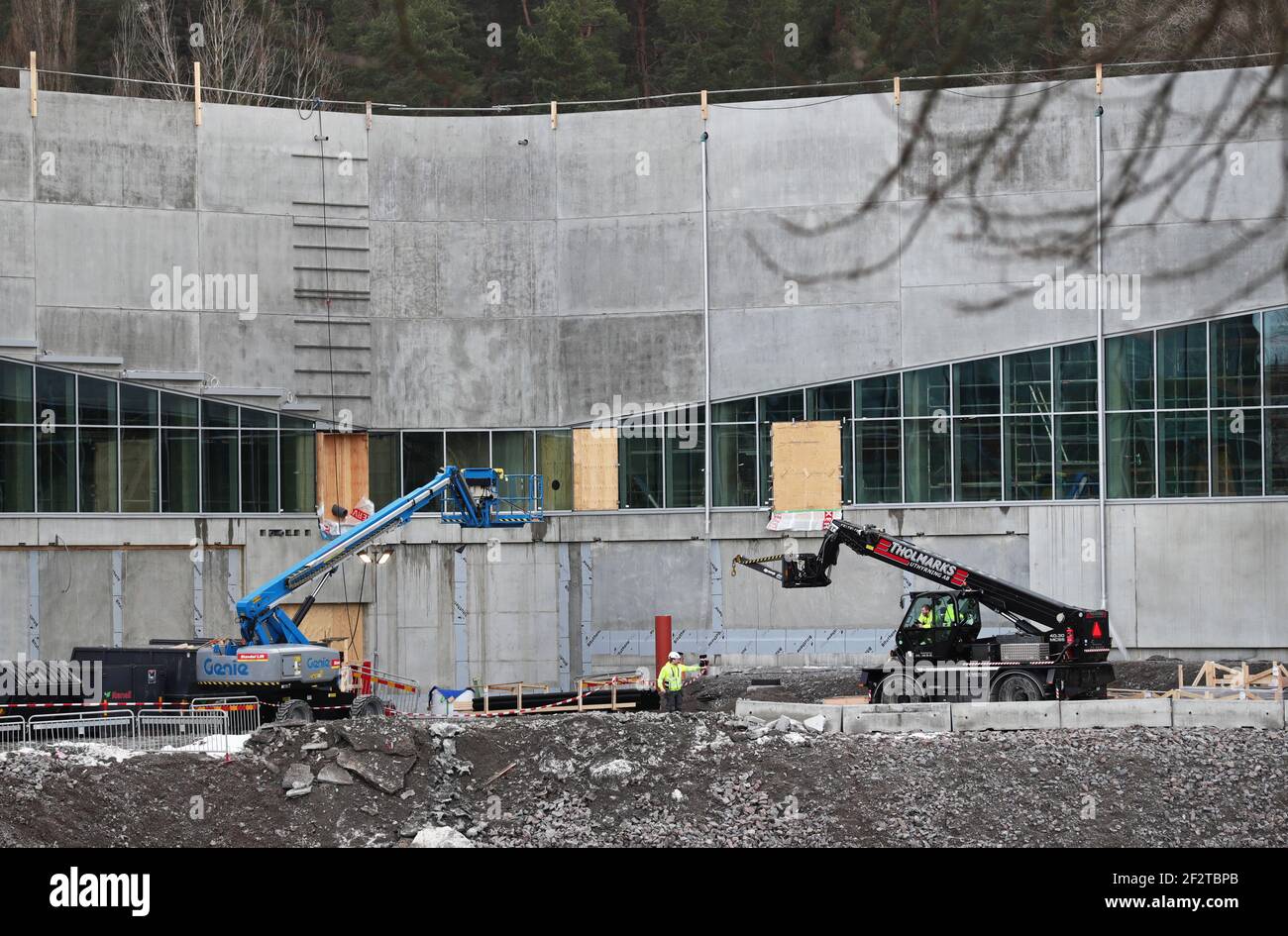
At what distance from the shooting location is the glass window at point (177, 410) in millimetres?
40656

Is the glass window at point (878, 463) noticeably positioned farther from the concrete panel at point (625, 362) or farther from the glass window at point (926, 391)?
the concrete panel at point (625, 362)

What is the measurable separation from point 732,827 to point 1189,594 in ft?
77.5

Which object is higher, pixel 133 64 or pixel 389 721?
pixel 133 64

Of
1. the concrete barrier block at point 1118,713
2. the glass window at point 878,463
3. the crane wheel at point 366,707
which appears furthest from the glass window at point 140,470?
the concrete barrier block at point 1118,713

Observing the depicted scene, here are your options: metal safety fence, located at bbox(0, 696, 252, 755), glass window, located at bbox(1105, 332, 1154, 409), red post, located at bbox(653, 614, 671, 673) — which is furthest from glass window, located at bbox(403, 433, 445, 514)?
glass window, located at bbox(1105, 332, 1154, 409)

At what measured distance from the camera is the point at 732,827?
67.6 ft

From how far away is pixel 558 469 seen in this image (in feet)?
142

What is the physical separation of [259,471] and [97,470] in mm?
4292

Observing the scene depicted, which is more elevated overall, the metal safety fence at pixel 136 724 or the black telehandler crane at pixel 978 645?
the black telehandler crane at pixel 978 645

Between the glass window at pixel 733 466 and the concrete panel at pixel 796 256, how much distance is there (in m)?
3.63

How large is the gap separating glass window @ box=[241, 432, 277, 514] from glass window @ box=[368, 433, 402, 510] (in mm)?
2775

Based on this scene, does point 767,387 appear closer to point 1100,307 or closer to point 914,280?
point 914,280

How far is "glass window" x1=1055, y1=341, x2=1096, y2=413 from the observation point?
4047cm
